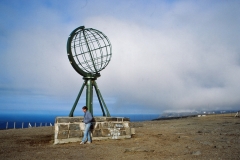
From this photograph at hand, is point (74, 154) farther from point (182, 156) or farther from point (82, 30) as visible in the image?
point (82, 30)

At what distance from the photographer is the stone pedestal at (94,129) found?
356 inches

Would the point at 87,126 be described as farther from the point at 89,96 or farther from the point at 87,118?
the point at 89,96

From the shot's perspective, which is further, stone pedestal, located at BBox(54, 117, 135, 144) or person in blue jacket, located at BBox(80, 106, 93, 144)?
person in blue jacket, located at BBox(80, 106, 93, 144)

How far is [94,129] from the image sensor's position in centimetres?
982

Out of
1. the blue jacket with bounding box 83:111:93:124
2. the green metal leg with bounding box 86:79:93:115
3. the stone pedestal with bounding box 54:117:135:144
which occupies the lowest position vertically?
the stone pedestal with bounding box 54:117:135:144

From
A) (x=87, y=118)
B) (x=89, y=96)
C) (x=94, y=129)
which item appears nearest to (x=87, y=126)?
(x=87, y=118)

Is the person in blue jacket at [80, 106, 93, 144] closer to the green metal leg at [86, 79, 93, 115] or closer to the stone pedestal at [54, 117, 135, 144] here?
the stone pedestal at [54, 117, 135, 144]

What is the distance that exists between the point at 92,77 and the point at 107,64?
3.72ft

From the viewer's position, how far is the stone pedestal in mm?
9031

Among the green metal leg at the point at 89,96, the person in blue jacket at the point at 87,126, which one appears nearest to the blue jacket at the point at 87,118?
the person in blue jacket at the point at 87,126

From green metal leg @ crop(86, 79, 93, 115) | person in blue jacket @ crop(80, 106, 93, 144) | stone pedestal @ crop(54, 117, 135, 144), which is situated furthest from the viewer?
green metal leg @ crop(86, 79, 93, 115)

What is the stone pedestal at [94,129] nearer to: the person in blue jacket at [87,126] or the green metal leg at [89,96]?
the person in blue jacket at [87,126]

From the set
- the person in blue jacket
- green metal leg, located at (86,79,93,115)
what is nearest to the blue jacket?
the person in blue jacket

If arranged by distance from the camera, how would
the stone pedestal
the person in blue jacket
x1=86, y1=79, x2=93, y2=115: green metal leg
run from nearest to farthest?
the stone pedestal, the person in blue jacket, x1=86, y1=79, x2=93, y2=115: green metal leg
